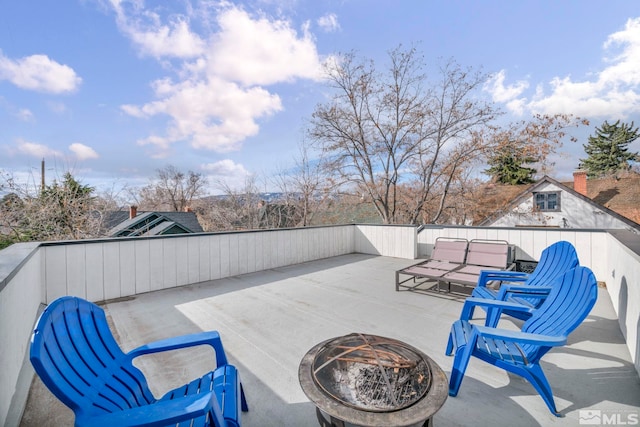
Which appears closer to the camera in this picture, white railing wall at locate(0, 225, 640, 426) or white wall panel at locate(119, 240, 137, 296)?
white railing wall at locate(0, 225, 640, 426)

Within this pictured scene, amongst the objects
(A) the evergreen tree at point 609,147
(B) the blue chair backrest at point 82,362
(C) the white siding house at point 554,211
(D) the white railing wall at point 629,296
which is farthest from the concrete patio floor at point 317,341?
(A) the evergreen tree at point 609,147

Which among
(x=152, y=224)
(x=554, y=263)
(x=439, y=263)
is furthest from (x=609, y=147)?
(x=152, y=224)

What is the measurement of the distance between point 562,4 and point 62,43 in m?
13.2

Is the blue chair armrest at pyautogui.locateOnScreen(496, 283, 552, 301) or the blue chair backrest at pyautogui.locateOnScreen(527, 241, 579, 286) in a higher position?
the blue chair backrest at pyautogui.locateOnScreen(527, 241, 579, 286)

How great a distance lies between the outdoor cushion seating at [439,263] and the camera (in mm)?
4449

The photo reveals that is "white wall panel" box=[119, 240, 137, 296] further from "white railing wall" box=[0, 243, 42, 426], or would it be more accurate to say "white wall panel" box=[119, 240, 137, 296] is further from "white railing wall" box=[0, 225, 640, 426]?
"white railing wall" box=[0, 243, 42, 426]

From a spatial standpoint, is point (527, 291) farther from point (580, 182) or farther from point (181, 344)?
point (580, 182)

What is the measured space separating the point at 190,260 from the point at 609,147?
37.9 metres

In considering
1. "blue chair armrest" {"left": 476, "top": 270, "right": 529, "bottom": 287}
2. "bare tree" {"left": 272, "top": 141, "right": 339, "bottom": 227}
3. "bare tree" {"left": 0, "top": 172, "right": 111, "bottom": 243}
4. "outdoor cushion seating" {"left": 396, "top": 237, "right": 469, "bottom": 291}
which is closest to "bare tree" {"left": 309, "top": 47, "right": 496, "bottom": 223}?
"bare tree" {"left": 272, "top": 141, "right": 339, "bottom": 227}

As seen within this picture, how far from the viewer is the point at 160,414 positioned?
1088 mm

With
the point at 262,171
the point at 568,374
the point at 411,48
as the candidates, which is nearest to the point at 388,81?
the point at 411,48

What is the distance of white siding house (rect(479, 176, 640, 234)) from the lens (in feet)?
44.6

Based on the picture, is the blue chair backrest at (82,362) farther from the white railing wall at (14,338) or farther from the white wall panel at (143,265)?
the white wall panel at (143,265)

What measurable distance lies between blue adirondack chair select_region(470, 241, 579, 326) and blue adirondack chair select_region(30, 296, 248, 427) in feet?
8.32
